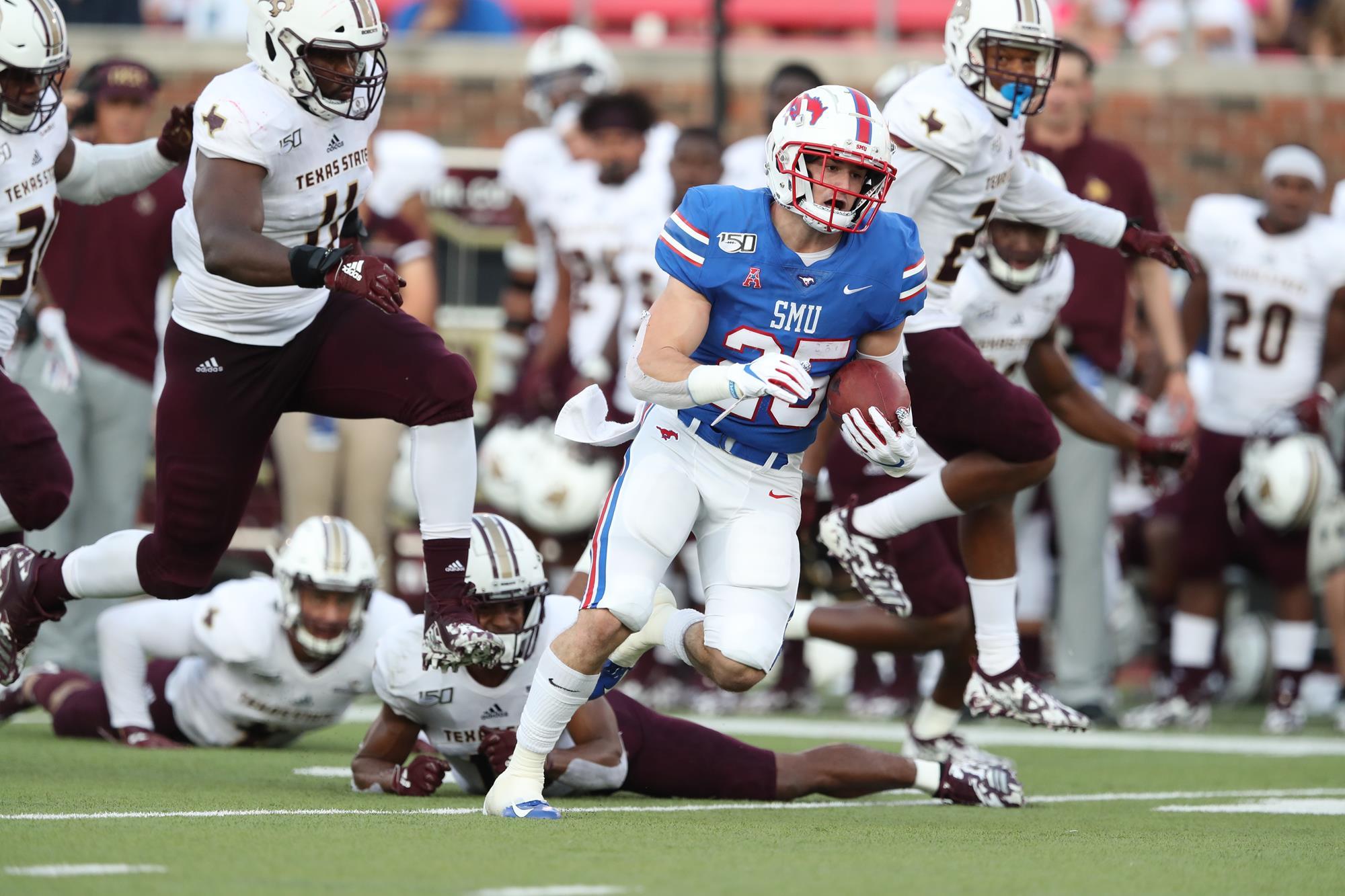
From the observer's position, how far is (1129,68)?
1215 centimetres

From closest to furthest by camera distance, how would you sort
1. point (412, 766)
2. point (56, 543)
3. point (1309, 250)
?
point (412, 766)
point (56, 543)
point (1309, 250)

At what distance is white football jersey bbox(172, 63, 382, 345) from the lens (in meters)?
5.42

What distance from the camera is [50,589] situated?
5789mm

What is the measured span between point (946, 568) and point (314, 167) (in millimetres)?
2486

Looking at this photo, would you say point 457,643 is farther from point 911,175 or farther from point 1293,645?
point 1293,645

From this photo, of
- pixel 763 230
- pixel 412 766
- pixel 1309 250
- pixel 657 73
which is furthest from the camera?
pixel 657 73

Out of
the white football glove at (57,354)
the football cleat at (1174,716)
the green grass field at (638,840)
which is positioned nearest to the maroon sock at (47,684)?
the green grass field at (638,840)

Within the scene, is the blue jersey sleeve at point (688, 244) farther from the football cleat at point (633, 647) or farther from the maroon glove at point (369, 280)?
the football cleat at point (633, 647)

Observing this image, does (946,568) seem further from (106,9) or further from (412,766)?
(106,9)

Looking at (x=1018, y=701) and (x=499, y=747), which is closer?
(x=499, y=747)

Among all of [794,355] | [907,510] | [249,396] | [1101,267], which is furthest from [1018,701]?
[1101,267]

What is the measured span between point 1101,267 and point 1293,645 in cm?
178

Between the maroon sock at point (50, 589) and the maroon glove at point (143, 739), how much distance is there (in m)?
1.16

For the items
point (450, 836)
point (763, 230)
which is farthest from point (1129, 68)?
point (450, 836)
